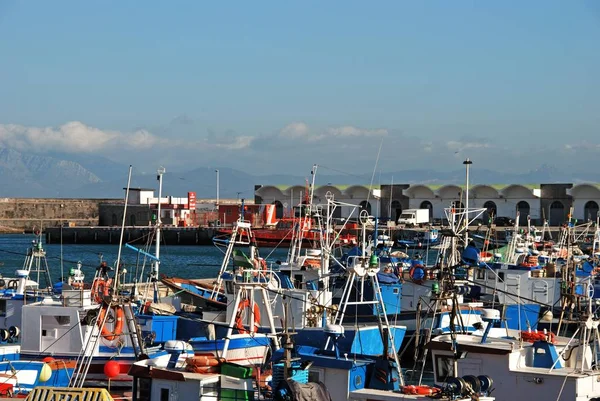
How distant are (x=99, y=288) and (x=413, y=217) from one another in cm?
6619

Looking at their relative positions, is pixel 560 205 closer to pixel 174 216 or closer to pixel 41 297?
pixel 174 216

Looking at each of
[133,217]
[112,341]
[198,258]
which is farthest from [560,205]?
[112,341]

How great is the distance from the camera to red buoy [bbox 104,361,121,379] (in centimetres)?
1903

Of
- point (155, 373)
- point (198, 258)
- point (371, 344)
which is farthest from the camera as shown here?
point (198, 258)

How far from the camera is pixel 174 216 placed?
9606 centimetres

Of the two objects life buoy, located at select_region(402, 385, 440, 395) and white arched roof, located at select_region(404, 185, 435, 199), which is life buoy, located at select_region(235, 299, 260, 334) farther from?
white arched roof, located at select_region(404, 185, 435, 199)

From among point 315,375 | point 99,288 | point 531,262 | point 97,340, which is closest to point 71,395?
point 315,375

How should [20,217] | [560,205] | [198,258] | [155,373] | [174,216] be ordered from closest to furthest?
[155,373] < [198,258] < [560,205] < [174,216] < [20,217]

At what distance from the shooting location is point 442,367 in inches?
699

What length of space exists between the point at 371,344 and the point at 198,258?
169 ft

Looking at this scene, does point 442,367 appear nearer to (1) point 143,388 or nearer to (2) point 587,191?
(1) point 143,388

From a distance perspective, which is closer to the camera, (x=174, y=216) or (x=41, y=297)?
(x=41, y=297)

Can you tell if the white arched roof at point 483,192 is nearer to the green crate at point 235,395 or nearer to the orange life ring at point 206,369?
the orange life ring at point 206,369

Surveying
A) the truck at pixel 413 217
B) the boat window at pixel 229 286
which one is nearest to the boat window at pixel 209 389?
the boat window at pixel 229 286
